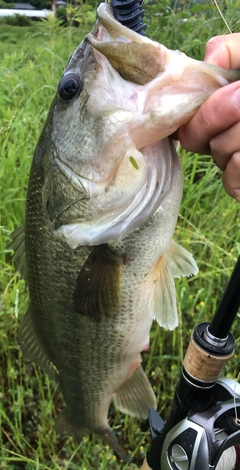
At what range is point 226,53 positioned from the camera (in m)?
1.04

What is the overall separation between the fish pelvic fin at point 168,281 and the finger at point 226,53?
509 mm

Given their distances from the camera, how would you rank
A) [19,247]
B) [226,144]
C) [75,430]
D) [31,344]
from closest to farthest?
[226,144] < [19,247] < [31,344] < [75,430]

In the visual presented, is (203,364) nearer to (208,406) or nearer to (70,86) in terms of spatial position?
(208,406)

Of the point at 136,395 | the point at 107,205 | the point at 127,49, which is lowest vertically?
the point at 136,395

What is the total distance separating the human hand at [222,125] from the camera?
2.86 ft

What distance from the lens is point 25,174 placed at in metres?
2.51

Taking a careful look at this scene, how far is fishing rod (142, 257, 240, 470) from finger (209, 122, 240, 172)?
258 millimetres

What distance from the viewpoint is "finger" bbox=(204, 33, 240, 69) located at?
1.04 m

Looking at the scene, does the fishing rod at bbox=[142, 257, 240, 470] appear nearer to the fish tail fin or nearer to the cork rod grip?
the cork rod grip

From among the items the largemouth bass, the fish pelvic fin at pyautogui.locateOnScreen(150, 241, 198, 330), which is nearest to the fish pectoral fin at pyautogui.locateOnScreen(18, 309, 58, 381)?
the largemouth bass

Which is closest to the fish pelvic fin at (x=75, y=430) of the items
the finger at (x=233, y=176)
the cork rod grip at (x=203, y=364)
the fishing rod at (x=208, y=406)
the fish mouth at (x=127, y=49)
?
the fishing rod at (x=208, y=406)

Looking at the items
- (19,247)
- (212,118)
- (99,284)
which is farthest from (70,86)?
(19,247)

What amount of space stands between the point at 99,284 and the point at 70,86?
19.9 inches

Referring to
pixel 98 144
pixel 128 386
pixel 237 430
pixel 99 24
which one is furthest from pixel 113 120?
pixel 128 386
